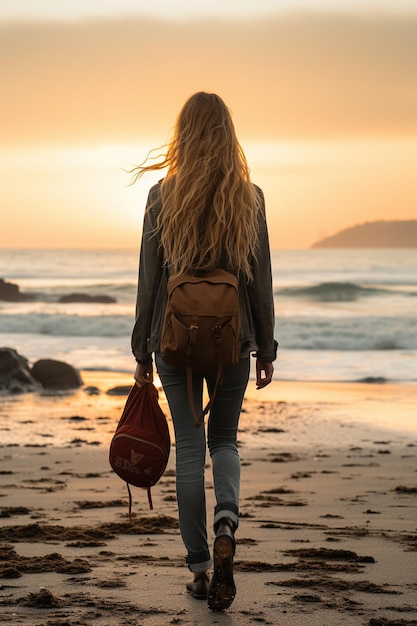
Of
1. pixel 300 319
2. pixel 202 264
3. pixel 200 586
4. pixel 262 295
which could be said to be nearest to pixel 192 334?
pixel 202 264

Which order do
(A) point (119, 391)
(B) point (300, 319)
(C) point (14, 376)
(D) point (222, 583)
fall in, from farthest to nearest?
(B) point (300, 319)
(C) point (14, 376)
(A) point (119, 391)
(D) point (222, 583)

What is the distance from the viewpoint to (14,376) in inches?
497

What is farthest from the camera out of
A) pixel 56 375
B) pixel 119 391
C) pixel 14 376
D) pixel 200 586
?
pixel 56 375

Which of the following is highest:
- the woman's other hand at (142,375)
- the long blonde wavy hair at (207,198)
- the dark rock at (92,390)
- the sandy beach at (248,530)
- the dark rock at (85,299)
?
the dark rock at (85,299)

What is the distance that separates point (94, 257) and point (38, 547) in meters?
66.9

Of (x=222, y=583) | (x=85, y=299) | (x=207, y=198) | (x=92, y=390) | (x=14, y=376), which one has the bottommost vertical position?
(x=222, y=583)

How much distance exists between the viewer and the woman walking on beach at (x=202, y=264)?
344cm

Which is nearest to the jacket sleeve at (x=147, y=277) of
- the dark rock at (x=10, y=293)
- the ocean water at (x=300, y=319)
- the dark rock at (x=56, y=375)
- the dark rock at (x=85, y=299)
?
the dark rock at (x=56, y=375)

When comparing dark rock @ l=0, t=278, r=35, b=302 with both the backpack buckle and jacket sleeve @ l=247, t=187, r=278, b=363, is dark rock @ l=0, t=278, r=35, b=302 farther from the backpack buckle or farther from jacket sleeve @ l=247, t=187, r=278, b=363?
the backpack buckle

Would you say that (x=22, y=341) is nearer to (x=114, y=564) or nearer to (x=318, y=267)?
(x=114, y=564)

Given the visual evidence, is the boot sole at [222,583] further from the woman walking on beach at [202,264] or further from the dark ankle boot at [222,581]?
the woman walking on beach at [202,264]

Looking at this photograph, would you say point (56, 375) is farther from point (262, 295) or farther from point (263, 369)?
point (262, 295)

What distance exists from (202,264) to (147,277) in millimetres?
230

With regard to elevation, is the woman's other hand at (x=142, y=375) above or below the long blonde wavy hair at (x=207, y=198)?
below
